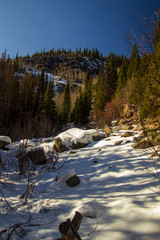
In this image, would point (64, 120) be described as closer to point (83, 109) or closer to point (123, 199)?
point (83, 109)

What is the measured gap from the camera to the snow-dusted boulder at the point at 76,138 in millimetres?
7255

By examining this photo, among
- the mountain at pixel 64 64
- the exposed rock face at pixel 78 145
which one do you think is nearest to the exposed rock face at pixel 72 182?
the exposed rock face at pixel 78 145

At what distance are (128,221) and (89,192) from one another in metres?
1.10

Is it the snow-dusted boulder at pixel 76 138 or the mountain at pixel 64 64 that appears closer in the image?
the snow-dusted boulder at pixel 76 138

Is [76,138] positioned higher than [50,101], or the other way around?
[50,101]

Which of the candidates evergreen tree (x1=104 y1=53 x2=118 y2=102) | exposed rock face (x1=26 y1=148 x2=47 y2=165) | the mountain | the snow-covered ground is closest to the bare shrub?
evergreen tree (x1=104 y1=53 x2=118 y2=102)

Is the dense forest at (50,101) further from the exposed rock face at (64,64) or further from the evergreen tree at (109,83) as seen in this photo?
the exposed rock face at (64,64)

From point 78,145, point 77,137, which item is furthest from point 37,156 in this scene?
point 77,137

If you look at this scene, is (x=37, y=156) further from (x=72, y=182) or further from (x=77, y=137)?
(x=77, y=137)

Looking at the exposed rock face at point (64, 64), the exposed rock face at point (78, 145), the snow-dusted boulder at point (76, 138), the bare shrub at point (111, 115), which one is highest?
the exposed rock face at point (64, 64)

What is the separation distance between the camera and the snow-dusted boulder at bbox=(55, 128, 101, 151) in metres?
7.25

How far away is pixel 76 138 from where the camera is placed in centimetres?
757

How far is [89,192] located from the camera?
7.53 ft

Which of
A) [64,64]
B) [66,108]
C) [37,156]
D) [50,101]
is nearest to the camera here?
[37,156]
